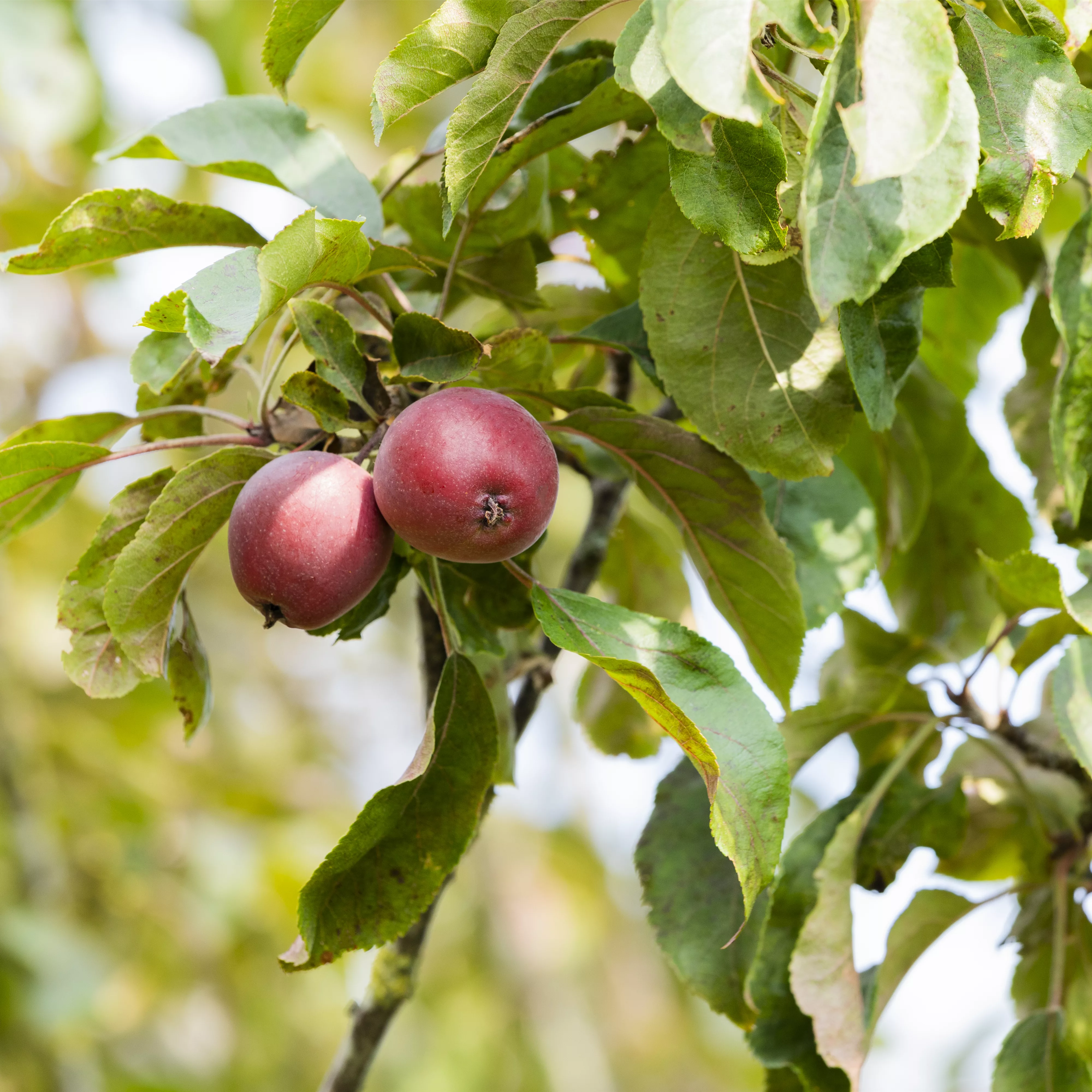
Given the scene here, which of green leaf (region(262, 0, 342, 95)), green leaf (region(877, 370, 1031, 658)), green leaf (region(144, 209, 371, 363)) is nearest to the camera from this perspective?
green leaf (region(144, 209, 371, 363))

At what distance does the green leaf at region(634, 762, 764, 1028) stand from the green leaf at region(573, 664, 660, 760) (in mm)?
239

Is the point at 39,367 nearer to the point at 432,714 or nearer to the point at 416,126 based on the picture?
the point at 416,126

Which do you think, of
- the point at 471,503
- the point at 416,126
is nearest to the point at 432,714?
the point at 471,503

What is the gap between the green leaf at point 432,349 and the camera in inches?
32.4

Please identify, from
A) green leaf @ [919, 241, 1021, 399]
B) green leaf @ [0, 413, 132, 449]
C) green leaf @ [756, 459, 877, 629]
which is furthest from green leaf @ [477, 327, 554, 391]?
green leaf @ [919, 241, 1021, 399]

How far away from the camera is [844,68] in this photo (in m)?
0.62

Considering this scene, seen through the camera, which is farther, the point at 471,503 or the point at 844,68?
the point at 471,503

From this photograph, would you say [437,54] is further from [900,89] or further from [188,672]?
[188,672]

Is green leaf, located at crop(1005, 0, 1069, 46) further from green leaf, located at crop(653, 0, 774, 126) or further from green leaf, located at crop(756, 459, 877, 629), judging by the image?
green leaf, located at crop(756, 459, 877, 629)

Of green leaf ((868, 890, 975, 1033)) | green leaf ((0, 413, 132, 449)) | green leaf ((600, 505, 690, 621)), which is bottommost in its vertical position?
green leaf ((868, 890, 975, 1033))

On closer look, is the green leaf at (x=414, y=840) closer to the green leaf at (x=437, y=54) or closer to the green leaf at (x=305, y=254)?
the green leaf at (x=305, y=254)

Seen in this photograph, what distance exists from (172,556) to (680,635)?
0.44 m

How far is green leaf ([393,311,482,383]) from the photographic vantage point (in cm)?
82

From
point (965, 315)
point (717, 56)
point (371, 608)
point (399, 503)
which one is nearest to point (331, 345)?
point (399, 503)
